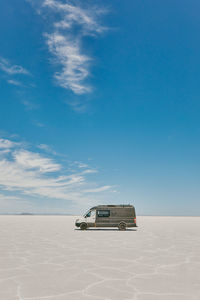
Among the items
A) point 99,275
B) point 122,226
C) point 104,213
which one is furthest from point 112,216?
point 99,275

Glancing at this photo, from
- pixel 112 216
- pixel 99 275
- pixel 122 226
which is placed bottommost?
Answer: pixel 99 275

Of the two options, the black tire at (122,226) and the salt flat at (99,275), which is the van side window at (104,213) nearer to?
the black tire at (122,226)

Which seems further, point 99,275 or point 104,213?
point 104,213

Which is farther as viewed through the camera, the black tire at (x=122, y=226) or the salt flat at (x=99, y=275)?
the black tire at (x=122, y=226)

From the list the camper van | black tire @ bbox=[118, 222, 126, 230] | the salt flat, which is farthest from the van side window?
the salt flat

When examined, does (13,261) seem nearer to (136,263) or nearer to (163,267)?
(136,263)

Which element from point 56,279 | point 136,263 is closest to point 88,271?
point 56,279

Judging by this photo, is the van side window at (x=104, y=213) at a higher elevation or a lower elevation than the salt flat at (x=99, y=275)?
higher

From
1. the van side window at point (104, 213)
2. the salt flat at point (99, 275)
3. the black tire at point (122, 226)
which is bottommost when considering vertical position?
the salt flat at point (99, 275)

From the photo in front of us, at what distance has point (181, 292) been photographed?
6.39 meters

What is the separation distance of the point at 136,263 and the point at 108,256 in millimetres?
1592

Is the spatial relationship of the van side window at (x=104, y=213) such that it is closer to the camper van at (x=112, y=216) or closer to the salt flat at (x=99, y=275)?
the camper van at (x=112, y=216)

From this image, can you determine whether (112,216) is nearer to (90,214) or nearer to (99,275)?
(90,214)

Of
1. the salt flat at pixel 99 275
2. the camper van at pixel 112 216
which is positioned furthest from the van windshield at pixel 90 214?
the salt flat at pixel 99 275
